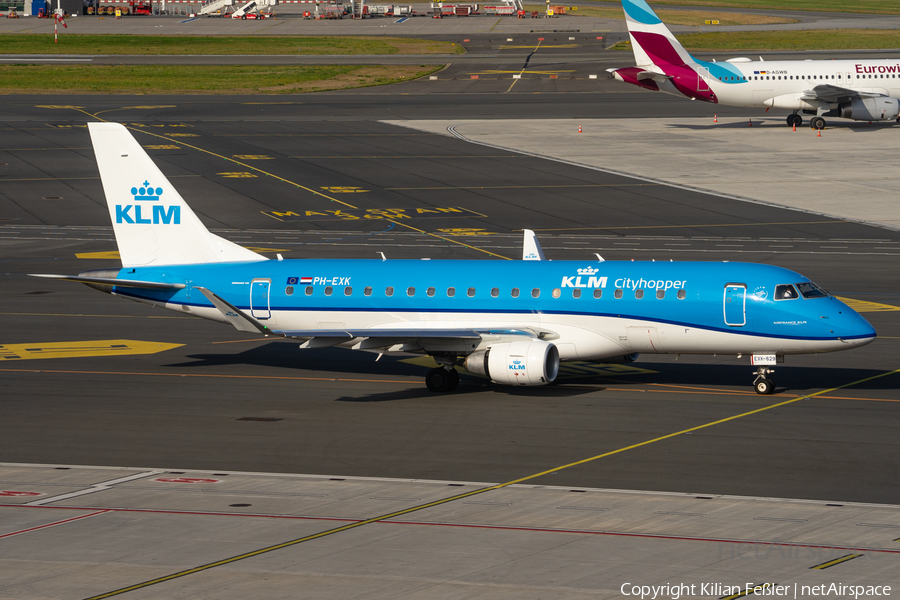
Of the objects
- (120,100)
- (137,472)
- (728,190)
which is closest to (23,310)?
(137,472)

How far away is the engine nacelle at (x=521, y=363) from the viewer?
34562mm

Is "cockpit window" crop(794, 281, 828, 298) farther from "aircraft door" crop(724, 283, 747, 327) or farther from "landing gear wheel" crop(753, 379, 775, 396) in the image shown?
"landing gear wheel" crop(753, 379, 775, 396)

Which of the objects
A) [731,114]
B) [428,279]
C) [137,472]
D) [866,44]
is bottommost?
[137,472]

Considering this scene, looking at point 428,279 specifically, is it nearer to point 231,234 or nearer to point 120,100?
point 231,234

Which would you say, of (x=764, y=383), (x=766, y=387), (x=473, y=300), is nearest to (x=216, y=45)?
(x=473, y=300)

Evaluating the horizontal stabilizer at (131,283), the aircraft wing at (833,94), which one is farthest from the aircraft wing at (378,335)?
the aircraft wing at (833,94)

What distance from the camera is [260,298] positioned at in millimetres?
39438

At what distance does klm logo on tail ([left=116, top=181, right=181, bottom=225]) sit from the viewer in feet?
135

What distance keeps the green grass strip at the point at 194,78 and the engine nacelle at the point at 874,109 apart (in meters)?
60.7

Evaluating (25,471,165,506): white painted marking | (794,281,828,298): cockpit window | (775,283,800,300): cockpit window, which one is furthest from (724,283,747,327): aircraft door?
(25,471,165,506): white painted marking

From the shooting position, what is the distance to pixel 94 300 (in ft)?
175

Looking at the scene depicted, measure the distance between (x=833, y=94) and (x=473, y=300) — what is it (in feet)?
241

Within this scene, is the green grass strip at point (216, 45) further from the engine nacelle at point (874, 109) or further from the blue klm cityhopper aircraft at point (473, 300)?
the blue klm cityhopper aircraft at point (473, 300)

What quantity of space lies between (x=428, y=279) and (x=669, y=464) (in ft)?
41.3
